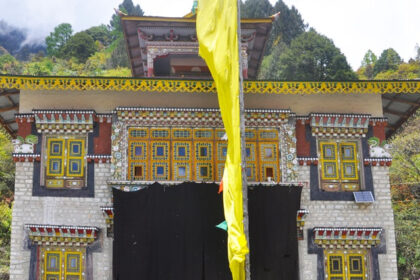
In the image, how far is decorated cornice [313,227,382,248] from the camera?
11484 mm

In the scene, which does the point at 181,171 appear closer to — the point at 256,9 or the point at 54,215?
the point at 54,215

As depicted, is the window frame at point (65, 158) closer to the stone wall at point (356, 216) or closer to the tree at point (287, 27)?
the stone wall at point (356, 216)

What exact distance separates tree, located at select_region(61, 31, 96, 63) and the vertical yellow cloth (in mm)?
37888

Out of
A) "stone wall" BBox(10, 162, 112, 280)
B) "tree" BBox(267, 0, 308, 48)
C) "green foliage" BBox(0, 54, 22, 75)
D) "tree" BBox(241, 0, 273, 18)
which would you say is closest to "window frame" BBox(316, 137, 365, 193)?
"stone wall" BBox(10, 162, 112, 280)

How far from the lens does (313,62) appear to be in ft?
106

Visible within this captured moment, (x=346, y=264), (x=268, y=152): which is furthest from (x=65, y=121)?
(x=346, y=264)

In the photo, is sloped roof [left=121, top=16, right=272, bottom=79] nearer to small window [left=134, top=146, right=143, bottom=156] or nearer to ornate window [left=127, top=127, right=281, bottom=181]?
ornate window [left=127, top=127, right=281, bottom=181]

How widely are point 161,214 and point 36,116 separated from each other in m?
3.66

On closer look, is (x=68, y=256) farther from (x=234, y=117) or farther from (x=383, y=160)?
(x=383, y=160)

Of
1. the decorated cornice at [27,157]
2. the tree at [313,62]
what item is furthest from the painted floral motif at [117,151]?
the tree at [313,62]

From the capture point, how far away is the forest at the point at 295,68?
19297 mm

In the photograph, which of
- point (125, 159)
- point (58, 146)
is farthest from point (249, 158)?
point (58, 146)

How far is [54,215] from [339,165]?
6.58 meters

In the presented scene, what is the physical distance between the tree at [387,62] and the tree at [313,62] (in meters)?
9.99
